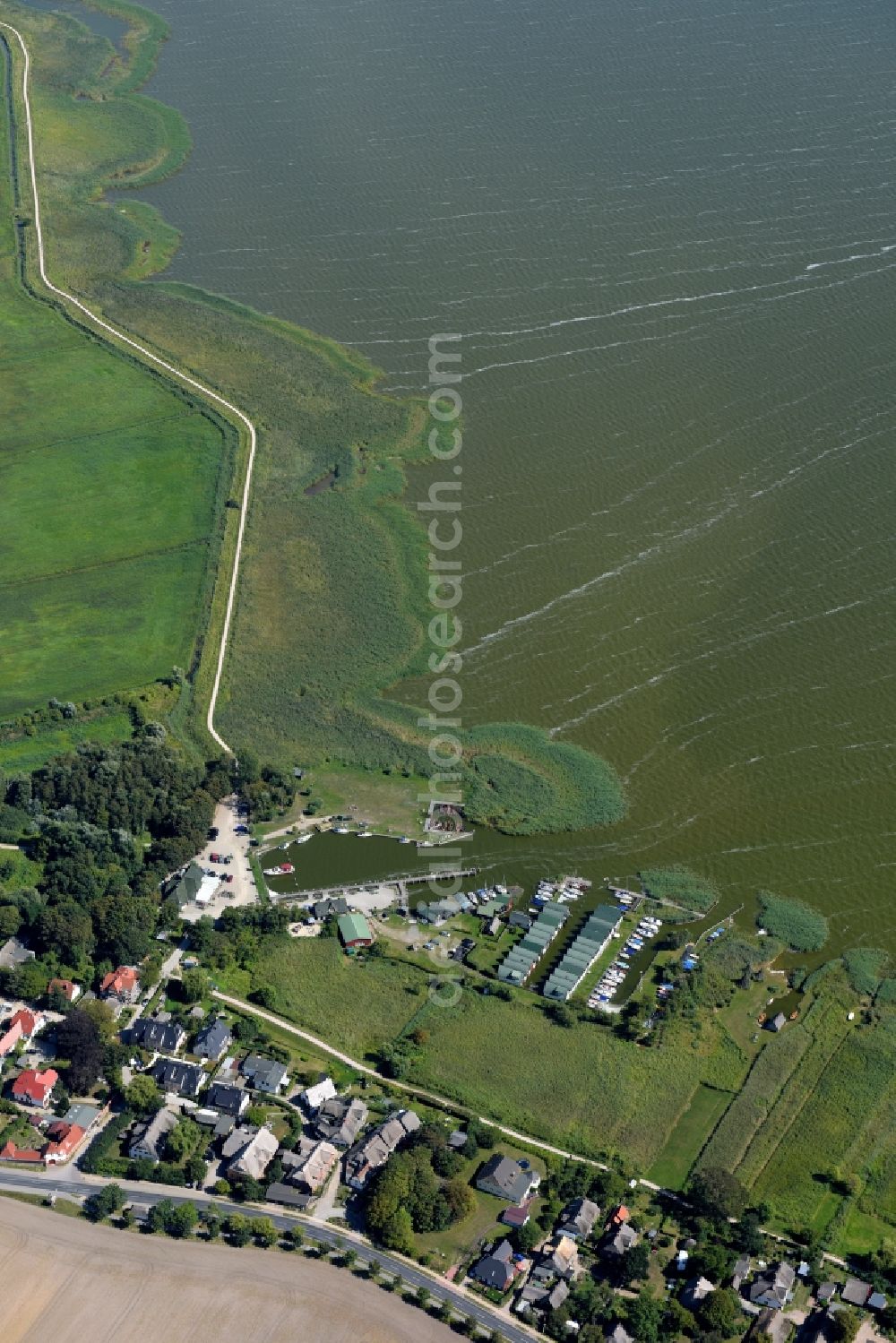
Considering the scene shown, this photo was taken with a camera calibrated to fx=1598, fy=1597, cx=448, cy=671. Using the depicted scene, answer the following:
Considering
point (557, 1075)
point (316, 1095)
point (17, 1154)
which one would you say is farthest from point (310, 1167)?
point (17, 1154)

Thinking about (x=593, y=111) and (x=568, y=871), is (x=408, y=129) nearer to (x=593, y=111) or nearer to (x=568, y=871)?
(x=593, y=111)

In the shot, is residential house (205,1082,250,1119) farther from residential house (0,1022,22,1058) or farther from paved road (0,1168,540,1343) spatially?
residential house (0,1022,22,1058)

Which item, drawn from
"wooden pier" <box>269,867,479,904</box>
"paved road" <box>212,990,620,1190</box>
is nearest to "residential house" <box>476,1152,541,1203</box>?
"paved road" <box>212,990,620,1190</box>

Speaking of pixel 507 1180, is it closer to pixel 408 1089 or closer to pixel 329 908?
pixel 408 1089

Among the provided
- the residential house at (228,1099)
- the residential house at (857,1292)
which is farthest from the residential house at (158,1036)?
the residential house at (857,1292)

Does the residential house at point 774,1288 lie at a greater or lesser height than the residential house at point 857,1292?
lesser

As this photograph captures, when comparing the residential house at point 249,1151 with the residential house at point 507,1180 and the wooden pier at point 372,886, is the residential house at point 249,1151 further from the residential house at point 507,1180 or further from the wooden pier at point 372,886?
the wooden pier at point 372,886
